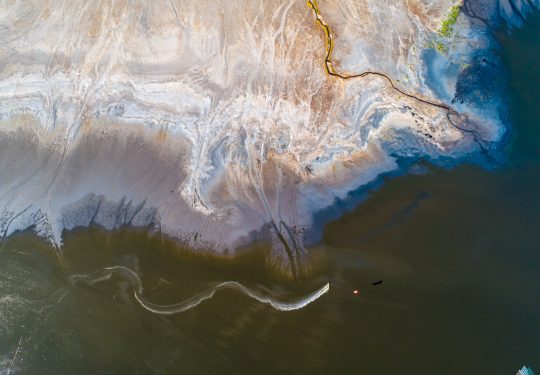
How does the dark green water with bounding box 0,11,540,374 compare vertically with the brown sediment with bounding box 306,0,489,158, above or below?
below

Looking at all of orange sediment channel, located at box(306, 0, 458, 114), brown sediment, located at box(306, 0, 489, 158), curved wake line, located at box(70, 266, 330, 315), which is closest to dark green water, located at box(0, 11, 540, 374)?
curved wake line, located at box(70, 266, 330, 315)

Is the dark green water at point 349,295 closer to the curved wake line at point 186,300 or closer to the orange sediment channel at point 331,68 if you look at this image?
the curved wake line at point 186,300

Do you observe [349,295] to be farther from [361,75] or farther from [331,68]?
[331,68]

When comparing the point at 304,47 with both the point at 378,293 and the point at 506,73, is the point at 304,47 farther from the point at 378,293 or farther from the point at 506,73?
the point at 378,293

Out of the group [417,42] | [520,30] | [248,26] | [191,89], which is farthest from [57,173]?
[520,30]

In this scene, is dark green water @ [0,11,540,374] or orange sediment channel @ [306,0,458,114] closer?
dark green water @ [0,11,540,374]

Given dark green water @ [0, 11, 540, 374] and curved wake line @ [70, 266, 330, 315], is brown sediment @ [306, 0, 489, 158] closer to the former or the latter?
dark green water @ [0, 11, 540, 374]

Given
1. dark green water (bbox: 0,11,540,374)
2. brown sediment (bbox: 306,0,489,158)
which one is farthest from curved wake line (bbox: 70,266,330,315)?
brown sediment (bbox: 306,0,489,158)

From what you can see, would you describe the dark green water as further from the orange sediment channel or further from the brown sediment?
the orange sediment channel
